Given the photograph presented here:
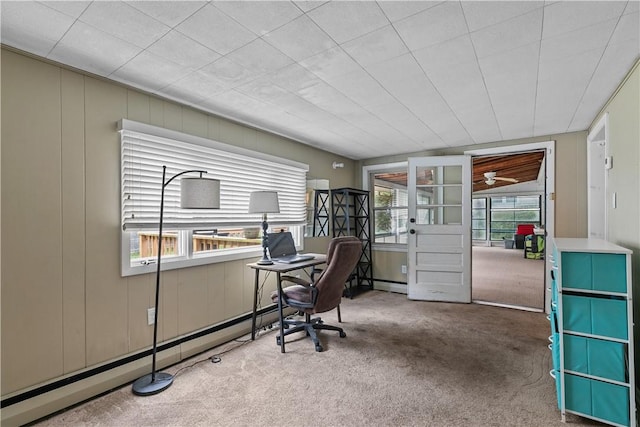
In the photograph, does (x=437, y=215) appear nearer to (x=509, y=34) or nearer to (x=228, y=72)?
(x=509, y=34)

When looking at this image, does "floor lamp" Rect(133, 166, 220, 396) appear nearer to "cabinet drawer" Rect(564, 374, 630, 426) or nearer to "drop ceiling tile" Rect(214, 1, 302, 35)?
"drop ceiling tile" Rect(214, 1, 302, 35)

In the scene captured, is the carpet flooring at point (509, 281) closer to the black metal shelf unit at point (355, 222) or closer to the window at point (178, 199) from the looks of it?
the black metal shelf unit at point (355, 222)

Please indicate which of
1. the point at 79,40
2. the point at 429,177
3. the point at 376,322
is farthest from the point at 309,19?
the point at 429,177

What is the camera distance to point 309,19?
5.26 ft

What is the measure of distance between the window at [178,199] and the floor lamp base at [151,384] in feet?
2.55

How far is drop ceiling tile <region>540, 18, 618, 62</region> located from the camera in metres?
1.69

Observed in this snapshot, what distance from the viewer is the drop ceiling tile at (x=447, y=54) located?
6.02 feet

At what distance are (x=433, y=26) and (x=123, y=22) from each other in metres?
1.59

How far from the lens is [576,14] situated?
1.58 metres

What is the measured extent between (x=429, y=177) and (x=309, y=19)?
3.48m

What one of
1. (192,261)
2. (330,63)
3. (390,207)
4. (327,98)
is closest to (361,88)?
(327,98)

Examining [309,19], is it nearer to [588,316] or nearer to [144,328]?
[588,316]

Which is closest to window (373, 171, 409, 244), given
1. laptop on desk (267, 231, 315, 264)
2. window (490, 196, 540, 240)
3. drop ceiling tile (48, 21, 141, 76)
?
laptop on desk (267, 231, 315, 264)

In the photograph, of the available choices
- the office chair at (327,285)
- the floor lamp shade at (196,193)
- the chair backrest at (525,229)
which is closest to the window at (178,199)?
the floor lamp shade at (196,193)
